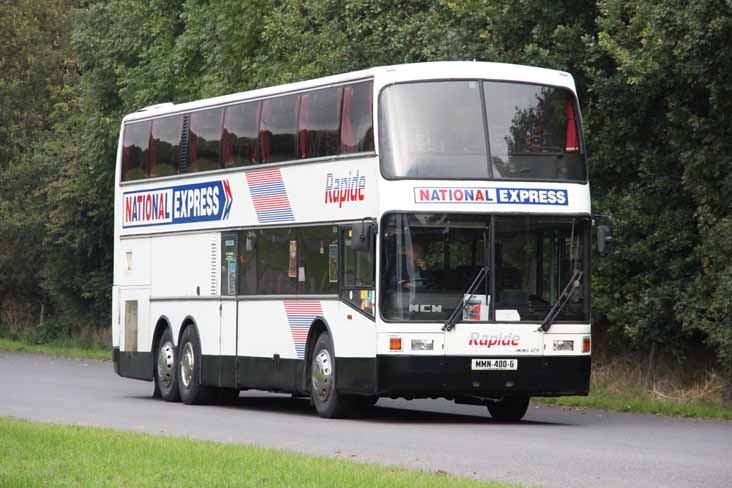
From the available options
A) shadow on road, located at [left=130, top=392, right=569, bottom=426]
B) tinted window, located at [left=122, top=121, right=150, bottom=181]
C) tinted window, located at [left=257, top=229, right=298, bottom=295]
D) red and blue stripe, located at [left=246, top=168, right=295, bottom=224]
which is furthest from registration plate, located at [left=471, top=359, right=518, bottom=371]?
tinted window, located at [left=122, top=121, right=150, bottom=181]

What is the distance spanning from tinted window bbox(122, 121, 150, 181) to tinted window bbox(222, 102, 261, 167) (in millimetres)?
3148

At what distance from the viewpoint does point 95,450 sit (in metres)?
15.4

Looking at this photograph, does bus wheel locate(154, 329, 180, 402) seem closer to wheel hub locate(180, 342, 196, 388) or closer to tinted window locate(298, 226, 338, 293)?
wheel hub locate(180, 342, 196, 388)

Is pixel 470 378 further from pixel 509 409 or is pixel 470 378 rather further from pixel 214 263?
pixel 214 263

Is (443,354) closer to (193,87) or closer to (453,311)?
(453,311)

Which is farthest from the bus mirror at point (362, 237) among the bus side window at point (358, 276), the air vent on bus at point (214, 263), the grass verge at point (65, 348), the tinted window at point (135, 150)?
the grass verge at point (65, 348)

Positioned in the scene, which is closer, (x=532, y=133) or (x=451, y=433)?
(x=451, y=433)

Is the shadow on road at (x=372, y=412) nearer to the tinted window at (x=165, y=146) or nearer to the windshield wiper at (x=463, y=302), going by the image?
the windshield wiper at (x=463, y=302)

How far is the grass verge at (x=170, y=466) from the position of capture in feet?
41.7

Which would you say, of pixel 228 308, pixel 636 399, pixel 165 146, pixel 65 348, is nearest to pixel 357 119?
pixel 228 308

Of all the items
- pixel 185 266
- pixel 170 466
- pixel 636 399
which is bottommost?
pixel 170 466

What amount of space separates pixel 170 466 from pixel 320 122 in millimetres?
9655

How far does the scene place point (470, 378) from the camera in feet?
68.7

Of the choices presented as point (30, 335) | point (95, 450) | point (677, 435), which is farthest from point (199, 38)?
point (95, 450)
